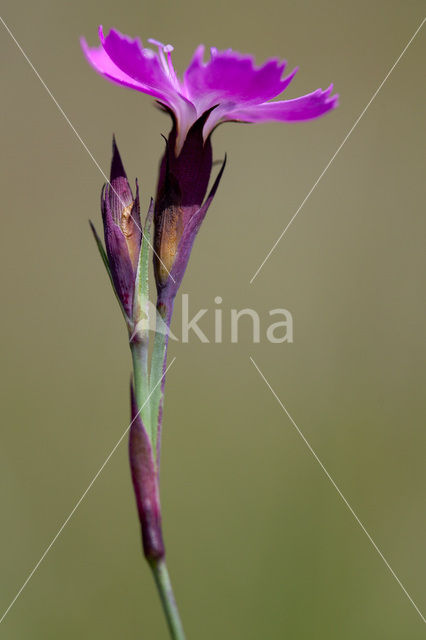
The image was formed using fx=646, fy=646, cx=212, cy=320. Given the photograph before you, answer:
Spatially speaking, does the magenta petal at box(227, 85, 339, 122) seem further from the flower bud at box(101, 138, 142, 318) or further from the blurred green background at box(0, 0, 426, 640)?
the blurred green background at box(0, 0, 426, 640)

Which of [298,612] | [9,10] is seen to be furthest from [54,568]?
[9,10]

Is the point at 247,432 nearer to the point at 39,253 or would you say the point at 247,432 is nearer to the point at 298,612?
the point at 298,612
